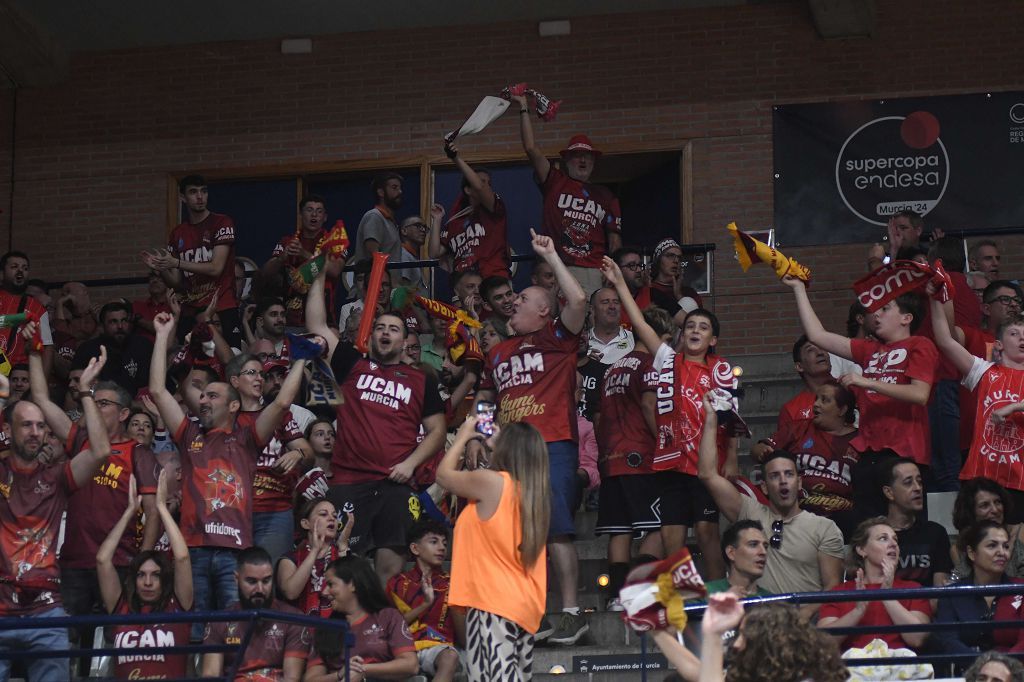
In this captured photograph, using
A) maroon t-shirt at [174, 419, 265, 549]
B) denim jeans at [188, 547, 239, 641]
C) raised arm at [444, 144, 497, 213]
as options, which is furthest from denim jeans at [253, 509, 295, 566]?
raised arm at [444, 144, 497, 213]

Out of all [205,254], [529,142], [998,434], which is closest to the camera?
[998,434]

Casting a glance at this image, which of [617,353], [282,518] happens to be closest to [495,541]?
[282,518]

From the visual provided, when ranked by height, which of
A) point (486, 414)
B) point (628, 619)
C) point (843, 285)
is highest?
point (843, 285)

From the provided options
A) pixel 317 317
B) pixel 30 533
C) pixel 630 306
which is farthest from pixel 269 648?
pixel 630 306

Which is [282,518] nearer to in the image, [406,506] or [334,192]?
[406,506]

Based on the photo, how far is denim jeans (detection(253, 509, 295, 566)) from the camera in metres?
9.32

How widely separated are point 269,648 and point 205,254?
5.60 m

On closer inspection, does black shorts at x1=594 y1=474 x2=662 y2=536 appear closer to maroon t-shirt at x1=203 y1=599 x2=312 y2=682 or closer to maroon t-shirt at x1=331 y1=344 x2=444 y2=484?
maroon t-shirt at x1=331 y1=344 x2=444 y2=484

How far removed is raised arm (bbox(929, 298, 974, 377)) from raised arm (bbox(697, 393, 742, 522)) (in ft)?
4.86

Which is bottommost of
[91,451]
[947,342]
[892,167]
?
[91,451]

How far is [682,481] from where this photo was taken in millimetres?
8977

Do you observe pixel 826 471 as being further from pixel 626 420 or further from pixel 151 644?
pixel 151 644

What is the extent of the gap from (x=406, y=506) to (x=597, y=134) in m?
6.88

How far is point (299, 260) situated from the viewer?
12.8m
